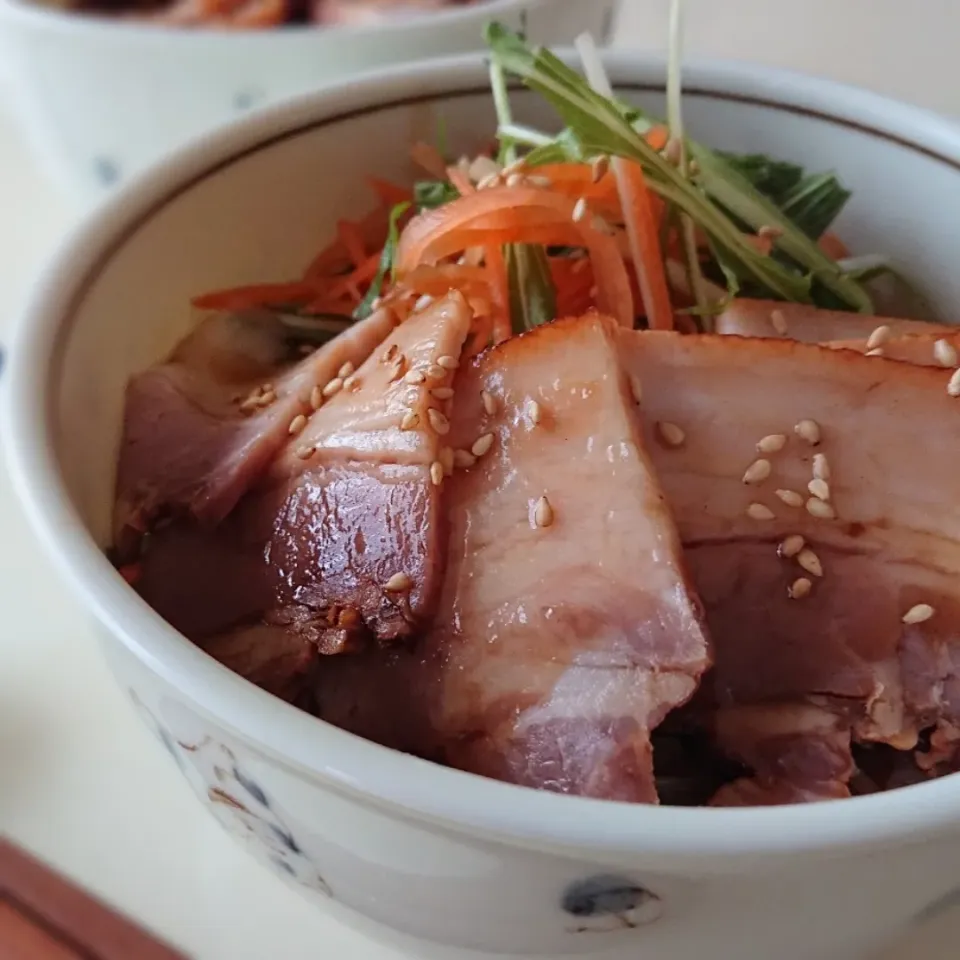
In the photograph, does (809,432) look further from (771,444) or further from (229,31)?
(229,31)

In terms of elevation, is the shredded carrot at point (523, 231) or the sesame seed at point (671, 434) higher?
the shredded carrot at point (523, 231)

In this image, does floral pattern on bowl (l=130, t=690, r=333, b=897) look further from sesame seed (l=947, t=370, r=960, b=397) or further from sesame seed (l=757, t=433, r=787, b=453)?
sesame seed (l=947, t=370, r=960, b=397)

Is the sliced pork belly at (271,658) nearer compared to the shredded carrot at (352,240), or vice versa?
the sliced pork belly at (271,658)

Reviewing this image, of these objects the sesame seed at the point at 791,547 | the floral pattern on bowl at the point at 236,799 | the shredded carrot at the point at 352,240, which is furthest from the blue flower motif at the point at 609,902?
the shredded carrot at the point at 352,240

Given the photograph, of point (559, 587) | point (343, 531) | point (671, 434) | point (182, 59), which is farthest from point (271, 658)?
point (182, 59)

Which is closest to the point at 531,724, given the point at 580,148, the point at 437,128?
the point at 580,148

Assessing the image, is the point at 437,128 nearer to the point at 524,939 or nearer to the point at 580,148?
the point at 580,148

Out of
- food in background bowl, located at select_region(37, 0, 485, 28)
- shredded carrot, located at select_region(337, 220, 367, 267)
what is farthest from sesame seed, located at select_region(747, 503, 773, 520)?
food in background bowl, located at select_region(37, 0, 485, 28)

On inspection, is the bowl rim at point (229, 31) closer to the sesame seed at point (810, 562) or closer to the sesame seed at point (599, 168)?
the sesame seed at point (599, 168)
